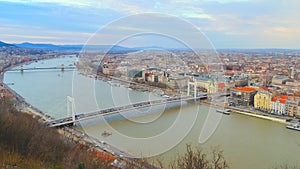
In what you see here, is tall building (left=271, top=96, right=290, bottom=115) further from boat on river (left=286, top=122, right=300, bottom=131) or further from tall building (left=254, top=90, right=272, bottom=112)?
boat on river (left=286, top=122, right=300, bottom=131)

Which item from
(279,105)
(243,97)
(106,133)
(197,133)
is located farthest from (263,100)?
(106,133)

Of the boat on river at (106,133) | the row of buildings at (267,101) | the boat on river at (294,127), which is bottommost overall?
the boat on river at (294,127)

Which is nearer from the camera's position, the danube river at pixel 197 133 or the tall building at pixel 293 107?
the danube river at pixel 197 133

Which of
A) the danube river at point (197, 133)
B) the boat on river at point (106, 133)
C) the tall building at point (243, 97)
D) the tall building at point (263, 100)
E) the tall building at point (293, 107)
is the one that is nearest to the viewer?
the danube river at point (197, 133)

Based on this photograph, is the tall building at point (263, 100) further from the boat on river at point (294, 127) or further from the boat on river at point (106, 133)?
the boat on river at point (106, 133)

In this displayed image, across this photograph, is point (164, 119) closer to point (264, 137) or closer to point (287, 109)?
point (264, 137)

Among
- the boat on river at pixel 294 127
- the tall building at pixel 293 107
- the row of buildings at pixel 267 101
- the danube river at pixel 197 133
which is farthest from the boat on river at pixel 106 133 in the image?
the tall building at pixel 293 107

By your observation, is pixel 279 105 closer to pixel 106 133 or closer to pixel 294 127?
pixel 294 127

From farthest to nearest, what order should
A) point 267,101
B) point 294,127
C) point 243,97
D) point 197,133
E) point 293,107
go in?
point 243,97, point 267,101, point 293,107, point 294,127, point 197,133
